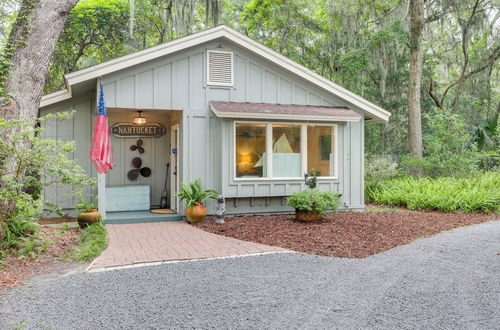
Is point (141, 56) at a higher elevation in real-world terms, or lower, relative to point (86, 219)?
higher

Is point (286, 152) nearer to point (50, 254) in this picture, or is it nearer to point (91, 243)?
point (91, 243)

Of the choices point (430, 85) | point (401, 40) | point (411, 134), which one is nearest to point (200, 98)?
point (411, 134)

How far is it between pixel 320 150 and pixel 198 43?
367cm

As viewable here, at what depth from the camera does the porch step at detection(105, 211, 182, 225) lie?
7.54m

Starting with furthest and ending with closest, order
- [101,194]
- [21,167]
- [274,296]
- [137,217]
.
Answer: [137,217], [101,194], [21,167], [274,296]

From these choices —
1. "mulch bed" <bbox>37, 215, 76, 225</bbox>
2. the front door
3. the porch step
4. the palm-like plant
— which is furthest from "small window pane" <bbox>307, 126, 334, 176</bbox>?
"mulch bed" <bbox>37, 215, 76, 225</bbox>

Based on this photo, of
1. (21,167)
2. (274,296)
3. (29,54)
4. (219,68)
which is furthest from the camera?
(219,68)

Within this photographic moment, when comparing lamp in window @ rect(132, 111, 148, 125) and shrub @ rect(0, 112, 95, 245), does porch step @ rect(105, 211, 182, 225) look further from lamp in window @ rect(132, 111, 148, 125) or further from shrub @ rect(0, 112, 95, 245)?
lamp in window @ rect(132, 111, 148, 125)

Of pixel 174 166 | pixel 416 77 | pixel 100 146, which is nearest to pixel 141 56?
pixel 100 146

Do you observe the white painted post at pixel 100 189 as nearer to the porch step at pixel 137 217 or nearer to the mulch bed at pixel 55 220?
the porch step at pixel 137 217

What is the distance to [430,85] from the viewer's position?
15.9m

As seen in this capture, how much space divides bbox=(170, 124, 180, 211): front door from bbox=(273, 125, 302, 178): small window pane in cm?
222

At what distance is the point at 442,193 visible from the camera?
9.65 m

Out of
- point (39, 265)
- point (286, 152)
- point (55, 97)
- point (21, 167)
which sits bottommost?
point (39, 265)
